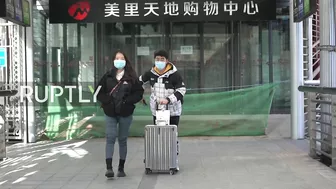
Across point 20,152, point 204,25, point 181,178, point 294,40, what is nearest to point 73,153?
point 20,152

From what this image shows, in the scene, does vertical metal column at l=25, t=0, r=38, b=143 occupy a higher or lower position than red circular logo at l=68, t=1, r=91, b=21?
lower

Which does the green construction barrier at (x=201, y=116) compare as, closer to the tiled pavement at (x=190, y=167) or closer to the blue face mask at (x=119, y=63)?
the tiled pavement at (x=190, y=167)

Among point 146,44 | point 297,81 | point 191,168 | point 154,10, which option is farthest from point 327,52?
point 146,44

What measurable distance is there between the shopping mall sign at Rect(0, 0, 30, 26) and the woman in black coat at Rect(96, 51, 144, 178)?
8.78ft

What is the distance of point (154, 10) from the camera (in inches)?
404

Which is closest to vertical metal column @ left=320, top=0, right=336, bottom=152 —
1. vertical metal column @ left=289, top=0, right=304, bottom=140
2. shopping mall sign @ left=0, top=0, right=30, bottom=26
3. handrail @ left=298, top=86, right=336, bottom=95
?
handrail @ left=298, top=86, right=336, bottom=95

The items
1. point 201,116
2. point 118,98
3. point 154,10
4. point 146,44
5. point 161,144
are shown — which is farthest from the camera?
point 146,44

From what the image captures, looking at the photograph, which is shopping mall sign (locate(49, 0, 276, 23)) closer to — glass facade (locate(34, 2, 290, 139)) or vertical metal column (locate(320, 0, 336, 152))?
glass facade (locate(34, 2, 290, 139))

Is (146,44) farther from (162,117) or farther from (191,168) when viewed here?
(162,117)

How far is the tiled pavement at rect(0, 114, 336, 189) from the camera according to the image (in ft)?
19.3

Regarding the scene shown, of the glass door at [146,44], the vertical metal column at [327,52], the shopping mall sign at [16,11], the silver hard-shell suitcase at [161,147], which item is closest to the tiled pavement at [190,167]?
the silver hard-shell suitcase at [161,147]

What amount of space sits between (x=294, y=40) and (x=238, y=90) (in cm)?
165

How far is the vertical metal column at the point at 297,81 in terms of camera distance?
9.25 m

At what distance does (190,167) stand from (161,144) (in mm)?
854
